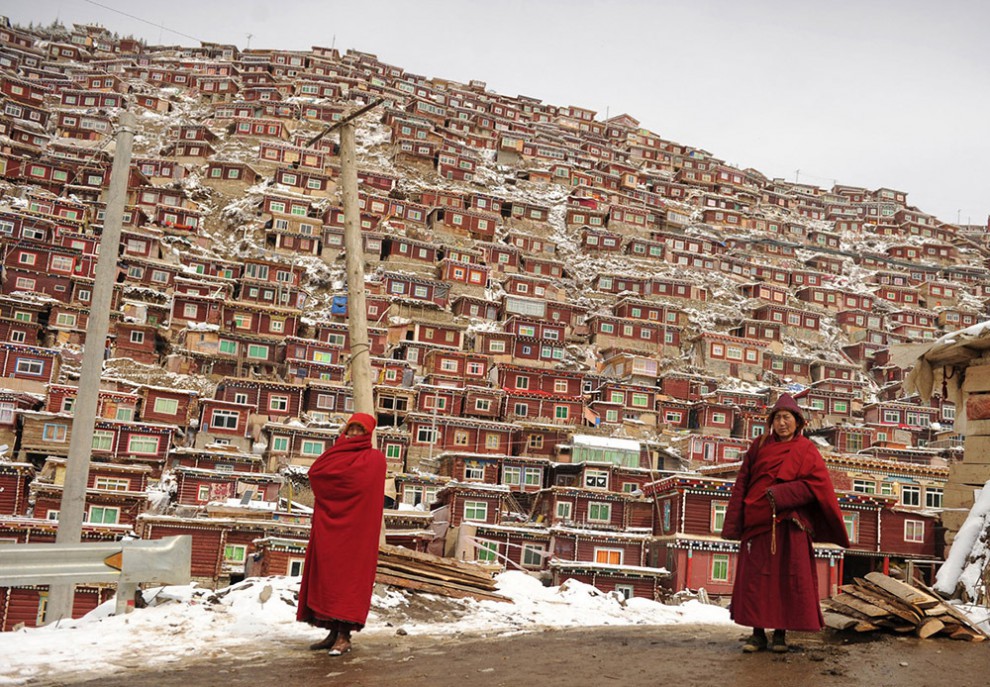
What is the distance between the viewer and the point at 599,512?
41.9 meters

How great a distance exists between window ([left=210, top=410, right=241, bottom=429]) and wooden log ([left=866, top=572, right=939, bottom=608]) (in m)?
45.1

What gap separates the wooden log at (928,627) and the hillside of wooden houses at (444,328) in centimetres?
438

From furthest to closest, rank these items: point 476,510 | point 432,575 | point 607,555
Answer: point 476,510, point 607,555, point 432,575

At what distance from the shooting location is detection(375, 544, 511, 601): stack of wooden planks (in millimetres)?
10273

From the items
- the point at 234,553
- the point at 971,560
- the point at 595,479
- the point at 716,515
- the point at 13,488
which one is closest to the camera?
the point at 971,560

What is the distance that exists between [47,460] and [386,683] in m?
40.1

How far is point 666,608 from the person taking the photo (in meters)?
12.0

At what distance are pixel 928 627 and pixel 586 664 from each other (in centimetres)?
351

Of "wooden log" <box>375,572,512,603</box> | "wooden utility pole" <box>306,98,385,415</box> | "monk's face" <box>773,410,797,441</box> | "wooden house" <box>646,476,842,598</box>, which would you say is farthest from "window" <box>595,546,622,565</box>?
"monk's face" <box>773,410,797,441</box>

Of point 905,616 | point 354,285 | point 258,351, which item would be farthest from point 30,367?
point 905,616

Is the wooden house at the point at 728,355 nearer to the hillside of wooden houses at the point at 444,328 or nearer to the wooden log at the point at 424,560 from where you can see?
the hillside of wooden houses at the point at 444,328

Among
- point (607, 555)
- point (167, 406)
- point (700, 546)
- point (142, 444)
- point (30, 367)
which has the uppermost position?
point (30, 367)

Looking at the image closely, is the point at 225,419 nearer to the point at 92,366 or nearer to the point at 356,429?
the point at 92,366

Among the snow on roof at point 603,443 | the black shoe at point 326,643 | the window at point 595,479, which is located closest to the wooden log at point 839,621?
the black shoe at point 326,643
